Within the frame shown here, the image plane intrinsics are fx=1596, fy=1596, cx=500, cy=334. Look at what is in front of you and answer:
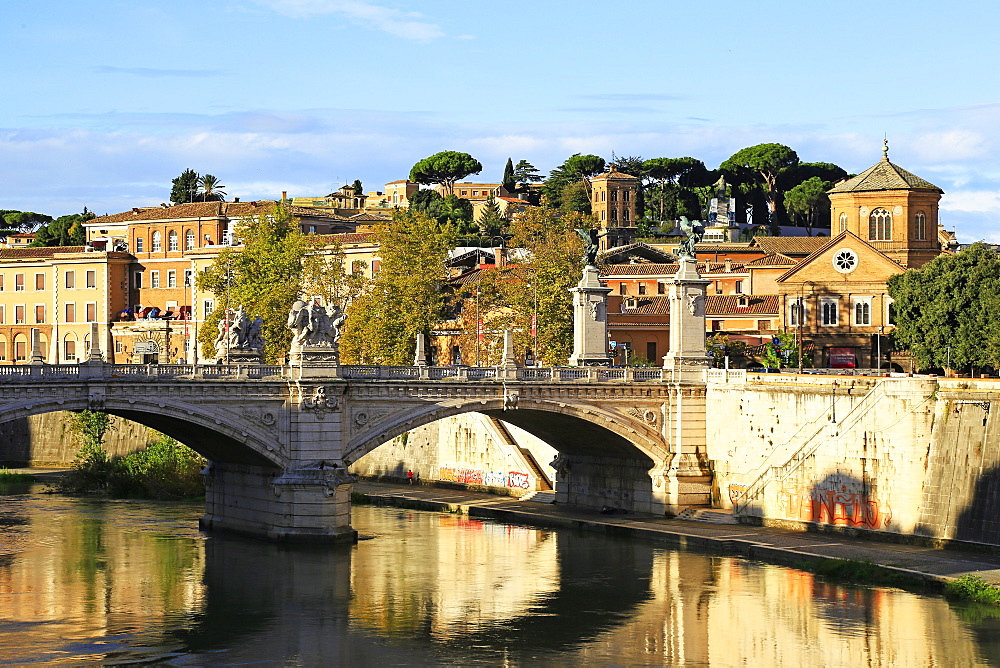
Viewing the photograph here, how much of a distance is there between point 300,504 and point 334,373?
4.26 m

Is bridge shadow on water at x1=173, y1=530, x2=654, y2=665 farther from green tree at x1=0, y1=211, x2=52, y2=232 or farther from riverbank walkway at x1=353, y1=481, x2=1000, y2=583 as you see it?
green tree at x1=0, y1=211, x2=52, y2=232

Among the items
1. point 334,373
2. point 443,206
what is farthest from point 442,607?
point 443,206

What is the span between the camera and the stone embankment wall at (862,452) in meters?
44.5

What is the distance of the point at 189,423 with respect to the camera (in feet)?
162

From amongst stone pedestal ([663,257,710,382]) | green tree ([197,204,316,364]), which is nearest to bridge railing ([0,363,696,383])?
stone pedestal ([663,257,710,382])

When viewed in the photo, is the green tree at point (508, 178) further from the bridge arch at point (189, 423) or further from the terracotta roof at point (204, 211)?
the bridge arch at point (189, 423)

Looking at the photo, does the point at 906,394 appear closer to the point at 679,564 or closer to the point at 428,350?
the point at 679,564

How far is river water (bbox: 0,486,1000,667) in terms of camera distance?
120 feet

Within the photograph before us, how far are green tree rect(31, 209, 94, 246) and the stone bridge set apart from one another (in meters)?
74.5

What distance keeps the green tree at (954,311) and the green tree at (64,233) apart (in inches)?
2813

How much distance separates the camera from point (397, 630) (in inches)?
1548

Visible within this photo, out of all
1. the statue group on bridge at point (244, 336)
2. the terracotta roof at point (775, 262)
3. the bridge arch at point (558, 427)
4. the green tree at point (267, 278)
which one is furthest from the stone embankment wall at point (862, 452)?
the terracotta roof at point (775, 262)

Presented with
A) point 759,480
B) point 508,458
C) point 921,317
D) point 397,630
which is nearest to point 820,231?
point 921,317

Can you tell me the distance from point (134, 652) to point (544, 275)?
121 feet
